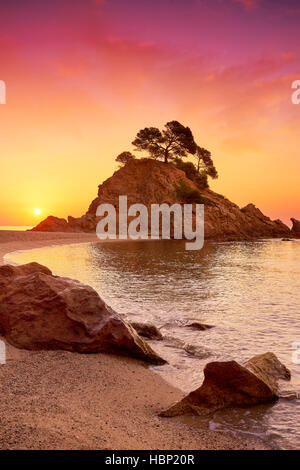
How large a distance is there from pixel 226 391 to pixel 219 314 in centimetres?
708

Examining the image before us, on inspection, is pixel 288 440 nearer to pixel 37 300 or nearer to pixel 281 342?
pixel 281 342

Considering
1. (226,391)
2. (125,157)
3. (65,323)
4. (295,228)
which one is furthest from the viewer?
(125,157)

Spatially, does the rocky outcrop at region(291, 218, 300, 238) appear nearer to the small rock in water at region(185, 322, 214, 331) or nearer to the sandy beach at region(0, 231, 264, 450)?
the small rock in water at region(185, 322, 214, 331)

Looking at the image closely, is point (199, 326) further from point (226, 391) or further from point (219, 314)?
point (226, 391)

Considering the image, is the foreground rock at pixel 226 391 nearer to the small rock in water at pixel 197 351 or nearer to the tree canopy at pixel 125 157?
the small rock in water at pixel 197 351

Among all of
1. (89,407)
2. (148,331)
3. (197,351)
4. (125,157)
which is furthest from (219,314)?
(125,157)

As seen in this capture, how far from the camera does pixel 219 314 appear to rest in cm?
1308

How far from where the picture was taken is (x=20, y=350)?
746 cm

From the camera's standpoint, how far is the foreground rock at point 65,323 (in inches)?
302

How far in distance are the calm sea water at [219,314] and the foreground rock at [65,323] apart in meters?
1.12

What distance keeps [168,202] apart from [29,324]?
3080 inches

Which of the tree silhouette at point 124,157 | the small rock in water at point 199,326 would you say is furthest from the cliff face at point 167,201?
the small rock in water at point 199,326

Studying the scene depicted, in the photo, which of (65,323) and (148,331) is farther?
(148,331)

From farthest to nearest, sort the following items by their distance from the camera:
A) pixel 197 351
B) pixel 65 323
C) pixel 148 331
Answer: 1. pixel 148 331
2. pixel 197 351
3. pixel 65 323
